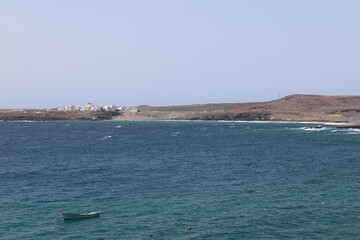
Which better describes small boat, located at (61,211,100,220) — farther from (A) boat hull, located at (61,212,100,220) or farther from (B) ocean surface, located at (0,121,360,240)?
(B) ocean surface, located at (0,121,360,240)

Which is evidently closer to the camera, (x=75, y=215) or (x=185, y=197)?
(x=75, y=215)

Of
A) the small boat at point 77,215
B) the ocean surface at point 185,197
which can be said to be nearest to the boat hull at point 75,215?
the small boat at point 77,215

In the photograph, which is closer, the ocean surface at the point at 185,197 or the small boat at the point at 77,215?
the ocean surface at the point at 185,197

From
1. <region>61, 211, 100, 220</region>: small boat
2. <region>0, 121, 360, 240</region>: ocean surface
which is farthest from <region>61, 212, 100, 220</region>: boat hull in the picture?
<region>0, 121, 360, 240</region>: ocean surface

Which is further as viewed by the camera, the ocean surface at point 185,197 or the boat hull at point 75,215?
the boat hull at point 75,215

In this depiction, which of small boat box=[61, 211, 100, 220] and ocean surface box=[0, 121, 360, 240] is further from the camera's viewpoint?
small boat box=[61, 211, 100, 220]

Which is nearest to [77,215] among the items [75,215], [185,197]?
[75,215]

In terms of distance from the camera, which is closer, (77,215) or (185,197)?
(77,215)

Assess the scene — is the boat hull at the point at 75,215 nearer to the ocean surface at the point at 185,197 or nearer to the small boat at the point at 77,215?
the small boat at the point at 77,215

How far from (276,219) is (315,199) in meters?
9.80

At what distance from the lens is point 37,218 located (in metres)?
40.5

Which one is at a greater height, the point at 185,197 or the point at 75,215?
the point at 75,215

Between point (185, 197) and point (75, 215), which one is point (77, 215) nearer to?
point (75, 215)

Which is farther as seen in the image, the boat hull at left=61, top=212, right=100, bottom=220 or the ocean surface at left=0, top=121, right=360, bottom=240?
the boat hull at left=61, top=212, right=100, bottom=220
